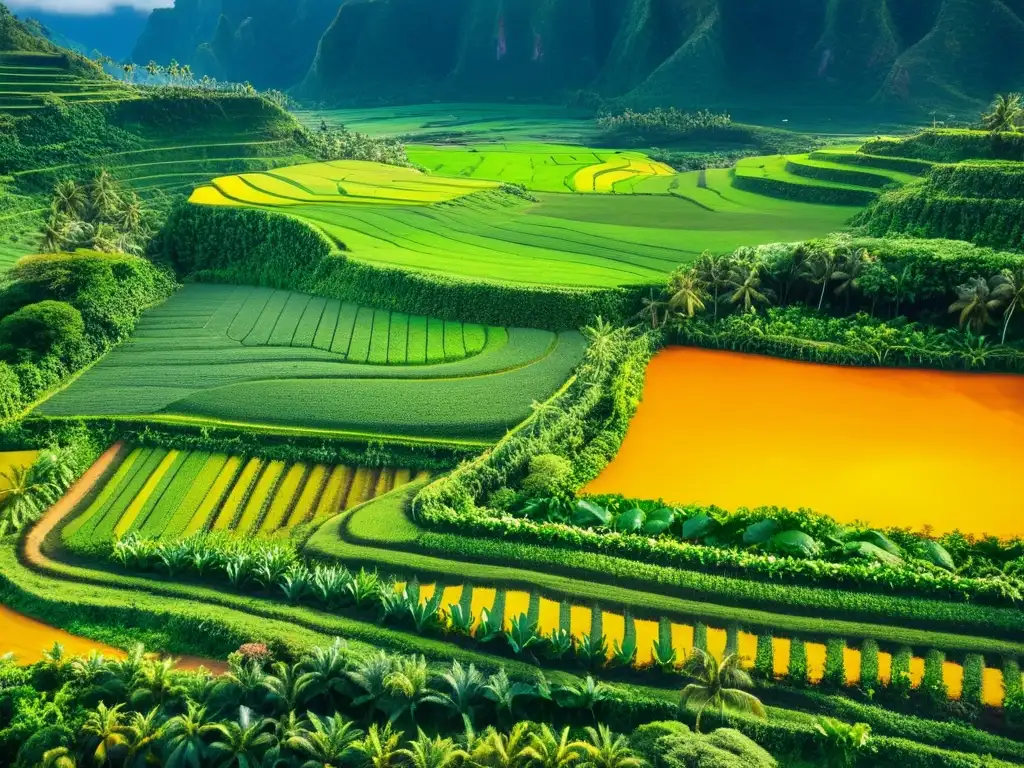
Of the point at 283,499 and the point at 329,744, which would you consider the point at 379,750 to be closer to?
the point at 329,744

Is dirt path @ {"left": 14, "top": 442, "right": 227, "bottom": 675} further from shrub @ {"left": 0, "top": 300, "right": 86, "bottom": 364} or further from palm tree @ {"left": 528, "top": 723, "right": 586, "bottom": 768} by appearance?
shrub @ {"left": 0, "top": 300, "right": 86, "bottom": 364}

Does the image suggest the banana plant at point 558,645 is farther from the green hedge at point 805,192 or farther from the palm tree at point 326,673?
the green hedge at point 805,192

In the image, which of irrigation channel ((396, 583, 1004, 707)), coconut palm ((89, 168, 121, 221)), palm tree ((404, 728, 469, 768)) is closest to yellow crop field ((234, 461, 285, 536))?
irrigation channel ((396, 583, 1004, 707))

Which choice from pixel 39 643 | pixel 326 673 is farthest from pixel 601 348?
pixel 39 643

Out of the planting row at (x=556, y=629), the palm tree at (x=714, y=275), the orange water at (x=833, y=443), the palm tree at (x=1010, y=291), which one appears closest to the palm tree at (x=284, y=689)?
Answer: the planting row at (x=556, y=629)

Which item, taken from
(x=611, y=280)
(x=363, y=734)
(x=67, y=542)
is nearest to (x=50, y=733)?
(x=363, y=734)

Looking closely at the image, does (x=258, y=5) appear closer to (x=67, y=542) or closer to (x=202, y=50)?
(x=202, y=50)
